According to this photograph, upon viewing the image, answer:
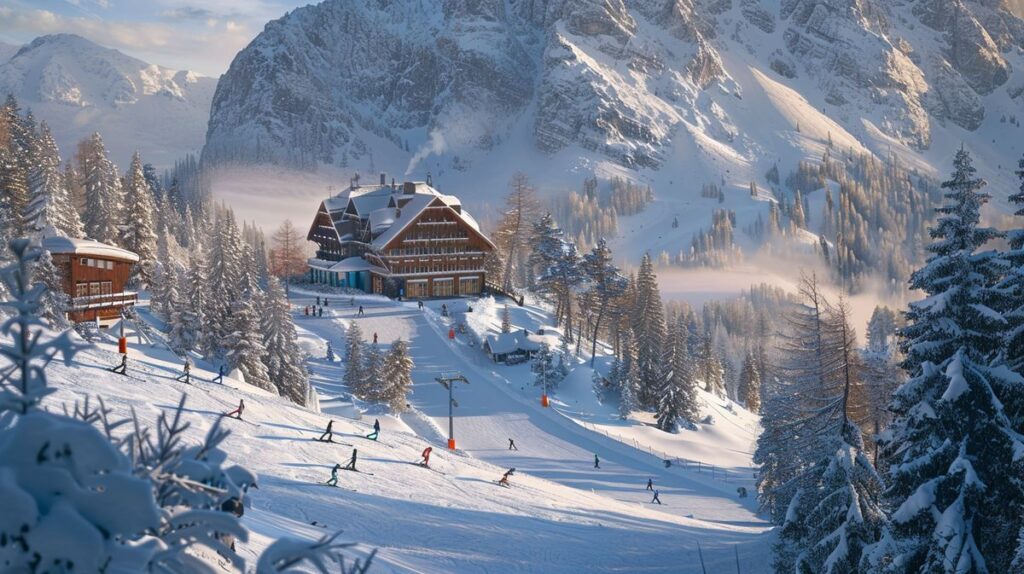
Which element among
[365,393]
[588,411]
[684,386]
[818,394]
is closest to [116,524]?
[818,394]

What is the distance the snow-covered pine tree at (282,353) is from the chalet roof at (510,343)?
15.1 m

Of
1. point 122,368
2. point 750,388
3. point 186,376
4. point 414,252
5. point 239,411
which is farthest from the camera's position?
point 750,388

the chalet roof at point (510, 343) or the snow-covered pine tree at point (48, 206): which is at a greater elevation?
the snow-covered pine tree at point (48, 206)

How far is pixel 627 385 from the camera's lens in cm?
5772

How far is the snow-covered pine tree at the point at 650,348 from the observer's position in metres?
61.4

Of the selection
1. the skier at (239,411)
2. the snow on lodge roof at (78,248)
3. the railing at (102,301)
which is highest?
the snow on lodge roof at (78,248)

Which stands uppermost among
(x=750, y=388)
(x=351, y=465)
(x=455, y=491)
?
(x=351, y=465)

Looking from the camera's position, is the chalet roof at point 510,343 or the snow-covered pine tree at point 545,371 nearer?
the snow-covered pine tree at point 545,371

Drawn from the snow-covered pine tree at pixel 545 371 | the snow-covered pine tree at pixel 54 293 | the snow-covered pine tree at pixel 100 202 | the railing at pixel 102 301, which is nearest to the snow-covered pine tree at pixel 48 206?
the snow-covered pine tree at pixel 100 202

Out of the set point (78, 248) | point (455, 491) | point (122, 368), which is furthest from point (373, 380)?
point (455, 491)

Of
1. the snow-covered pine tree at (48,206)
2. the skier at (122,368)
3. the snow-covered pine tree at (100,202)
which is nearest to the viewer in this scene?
the skier at (122,368)

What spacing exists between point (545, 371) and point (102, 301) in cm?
2772

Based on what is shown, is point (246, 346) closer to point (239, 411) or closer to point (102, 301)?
point (102, 301)

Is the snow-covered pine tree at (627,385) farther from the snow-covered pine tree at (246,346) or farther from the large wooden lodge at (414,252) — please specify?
the snow-covered pine tree at (246,346)
